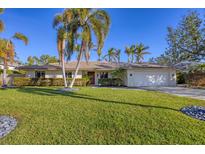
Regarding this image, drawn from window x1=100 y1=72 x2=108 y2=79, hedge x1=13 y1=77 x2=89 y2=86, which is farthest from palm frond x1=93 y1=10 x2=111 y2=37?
window x1=100 y1=72 x2=108 y2=79

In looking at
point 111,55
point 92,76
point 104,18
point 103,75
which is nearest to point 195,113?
point 104,18

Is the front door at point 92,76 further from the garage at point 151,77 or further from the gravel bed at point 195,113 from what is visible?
the gravel bed at point 195,113

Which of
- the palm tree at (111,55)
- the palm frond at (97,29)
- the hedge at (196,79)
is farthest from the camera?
the palm tree at (111,55)

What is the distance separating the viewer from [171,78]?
23.9m

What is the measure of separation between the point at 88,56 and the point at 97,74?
10.6 meters

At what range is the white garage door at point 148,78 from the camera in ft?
75.4

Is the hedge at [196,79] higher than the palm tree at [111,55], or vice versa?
the palm tree at [111,55]

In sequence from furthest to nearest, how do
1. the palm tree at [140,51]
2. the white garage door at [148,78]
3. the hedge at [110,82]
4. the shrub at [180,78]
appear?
1. the palm tree at [140,51]
2. the shrub at [180,78]
3. the hedge at [110,82]
4. the white garage door at [148,78]

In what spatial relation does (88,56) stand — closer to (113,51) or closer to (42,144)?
(42,144)

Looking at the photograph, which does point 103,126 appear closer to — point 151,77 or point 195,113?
point 195,113

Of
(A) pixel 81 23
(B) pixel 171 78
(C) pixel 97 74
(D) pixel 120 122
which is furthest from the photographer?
(C) pixel 97 74

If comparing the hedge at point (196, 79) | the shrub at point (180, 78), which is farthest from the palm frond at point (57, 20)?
the shrub at point (180, 78)

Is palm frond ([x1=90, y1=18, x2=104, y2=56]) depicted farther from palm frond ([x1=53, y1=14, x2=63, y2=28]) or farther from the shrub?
the shrub
